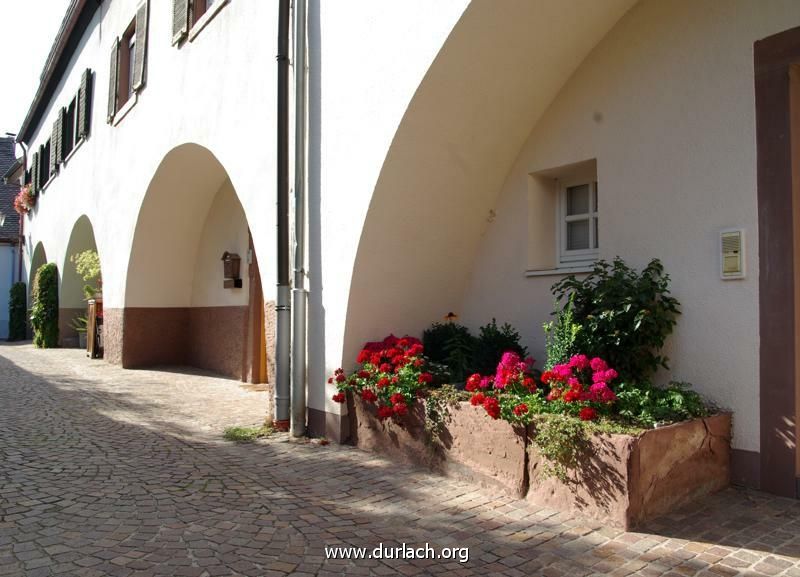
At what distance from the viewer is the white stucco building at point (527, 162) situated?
410cm

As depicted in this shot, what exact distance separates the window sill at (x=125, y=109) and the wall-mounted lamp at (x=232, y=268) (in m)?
3.43

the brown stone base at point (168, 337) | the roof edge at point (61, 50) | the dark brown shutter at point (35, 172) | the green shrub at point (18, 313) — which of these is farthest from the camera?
the green shrub at point (18, 313)

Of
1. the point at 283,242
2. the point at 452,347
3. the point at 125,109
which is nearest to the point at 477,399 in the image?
the point at 452,347

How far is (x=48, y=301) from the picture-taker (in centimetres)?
1630

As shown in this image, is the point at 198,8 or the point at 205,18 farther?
the point at 198,8

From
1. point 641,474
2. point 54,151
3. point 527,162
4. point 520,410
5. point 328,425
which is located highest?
point 54,151

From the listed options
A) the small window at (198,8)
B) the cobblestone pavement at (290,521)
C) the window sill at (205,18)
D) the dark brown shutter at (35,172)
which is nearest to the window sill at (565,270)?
the cobblestone pavement at (290,521)

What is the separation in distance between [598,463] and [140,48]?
1035 cm

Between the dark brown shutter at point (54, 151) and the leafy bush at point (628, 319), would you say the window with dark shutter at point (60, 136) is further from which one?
the leafy bush at point (628, 319)

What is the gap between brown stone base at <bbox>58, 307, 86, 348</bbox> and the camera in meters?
16.4

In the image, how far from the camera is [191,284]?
1173 centimetres

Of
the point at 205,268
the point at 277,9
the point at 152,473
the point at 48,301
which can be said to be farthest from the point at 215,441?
the point at 48,301

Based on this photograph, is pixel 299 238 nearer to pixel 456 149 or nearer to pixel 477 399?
pixel 456 149

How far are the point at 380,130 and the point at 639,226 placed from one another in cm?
214
